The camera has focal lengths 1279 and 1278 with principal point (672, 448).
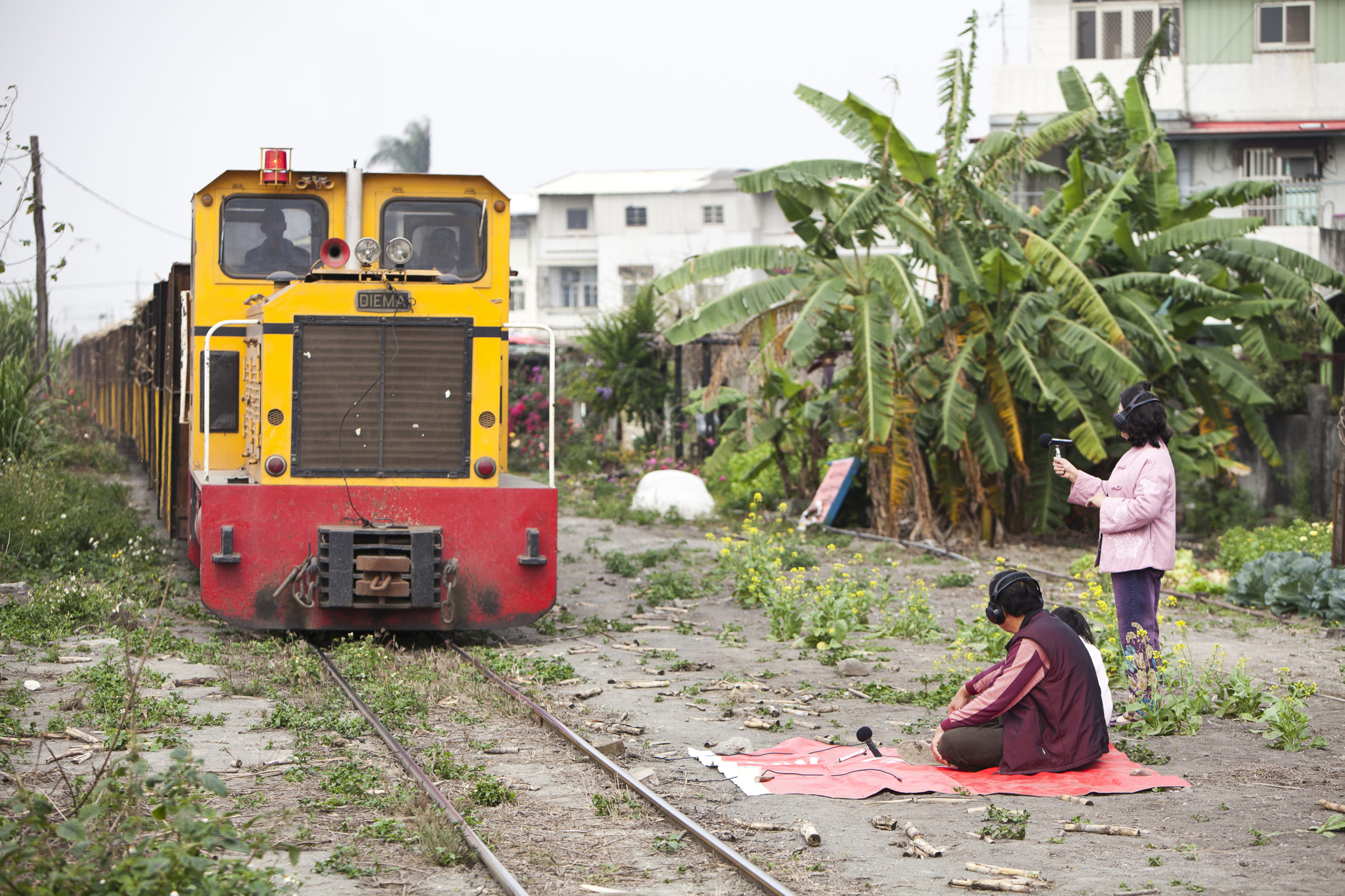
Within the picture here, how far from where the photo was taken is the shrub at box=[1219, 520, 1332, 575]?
42.1ft

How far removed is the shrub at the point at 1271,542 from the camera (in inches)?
505

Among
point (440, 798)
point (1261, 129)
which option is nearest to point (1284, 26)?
point (1261, 129)

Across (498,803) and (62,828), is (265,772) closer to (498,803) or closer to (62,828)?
(498,803)

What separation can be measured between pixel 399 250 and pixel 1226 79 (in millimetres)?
22065

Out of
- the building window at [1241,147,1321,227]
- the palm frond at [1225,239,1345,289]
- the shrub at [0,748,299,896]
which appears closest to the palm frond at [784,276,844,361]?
the palm frond at [1225,239,1345,289]

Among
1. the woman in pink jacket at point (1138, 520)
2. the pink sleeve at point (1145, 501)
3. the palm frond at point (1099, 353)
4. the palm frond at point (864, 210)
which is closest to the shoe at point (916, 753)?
the woman in pink jacket at point (1138, 520)

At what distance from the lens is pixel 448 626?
8625 millimetres

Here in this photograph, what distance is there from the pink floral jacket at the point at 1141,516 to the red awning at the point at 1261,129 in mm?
19480

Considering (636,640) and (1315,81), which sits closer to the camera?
(636,640)

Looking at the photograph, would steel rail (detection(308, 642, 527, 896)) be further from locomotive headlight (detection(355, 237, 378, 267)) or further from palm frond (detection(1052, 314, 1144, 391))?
palm frond (detection(1052, 314, 1144, 391))

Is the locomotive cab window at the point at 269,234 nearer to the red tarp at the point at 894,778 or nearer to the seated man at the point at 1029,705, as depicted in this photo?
the red tarp at the point at 894,778

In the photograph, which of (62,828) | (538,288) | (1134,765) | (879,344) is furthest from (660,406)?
(538,288)

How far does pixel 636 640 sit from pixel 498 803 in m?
4.36

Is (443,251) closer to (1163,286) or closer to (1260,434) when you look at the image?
(1163,286)
